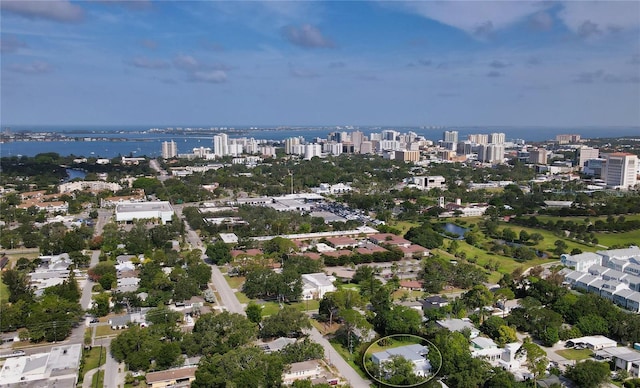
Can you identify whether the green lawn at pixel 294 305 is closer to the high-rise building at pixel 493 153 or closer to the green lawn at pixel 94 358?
the green lawn at pixel 94 358

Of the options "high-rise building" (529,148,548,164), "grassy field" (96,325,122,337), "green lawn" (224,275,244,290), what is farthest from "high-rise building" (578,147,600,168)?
"grassy field" (96,325,122,337)

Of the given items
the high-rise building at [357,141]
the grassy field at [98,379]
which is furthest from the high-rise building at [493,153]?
the grassy field at [98,379]

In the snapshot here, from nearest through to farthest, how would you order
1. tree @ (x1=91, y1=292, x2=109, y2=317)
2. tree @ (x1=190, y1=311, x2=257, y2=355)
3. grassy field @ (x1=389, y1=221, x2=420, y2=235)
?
tree @ (x1=190, y1=311, x2=257, y2=355), tree @ (x1=91, y1=292, x2=109, y2=317), grassy field @ (x1=389, y1=221, x2=420, y2=235)

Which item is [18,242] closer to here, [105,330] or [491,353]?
[105,330]

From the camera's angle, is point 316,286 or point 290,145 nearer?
point 316,286

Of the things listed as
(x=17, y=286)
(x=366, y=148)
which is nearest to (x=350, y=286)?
(x=17, y=286)

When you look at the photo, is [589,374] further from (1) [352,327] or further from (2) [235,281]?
(2) [235,281]

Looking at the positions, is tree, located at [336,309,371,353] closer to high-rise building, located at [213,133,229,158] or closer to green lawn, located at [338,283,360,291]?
green lawn, located at [338,283,360,291]
